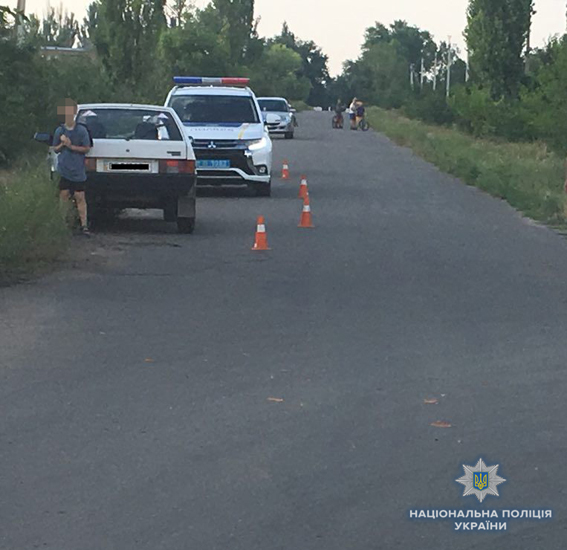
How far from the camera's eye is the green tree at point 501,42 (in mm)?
56344

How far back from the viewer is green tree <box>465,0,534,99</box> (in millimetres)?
56344

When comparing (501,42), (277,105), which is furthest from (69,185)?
(277,105)

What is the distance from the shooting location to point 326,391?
8719mm

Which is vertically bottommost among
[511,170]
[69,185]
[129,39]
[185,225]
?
[511,170]

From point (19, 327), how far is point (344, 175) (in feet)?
75.6

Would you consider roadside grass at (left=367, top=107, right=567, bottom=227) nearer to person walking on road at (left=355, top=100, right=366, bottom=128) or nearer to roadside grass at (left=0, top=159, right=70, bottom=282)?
roadside grass at (left=0, top=159, right=70, bottom=282)

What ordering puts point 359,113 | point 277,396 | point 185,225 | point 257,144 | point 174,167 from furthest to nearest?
point 359,113
point 257,144
point 185,225
point 174,167
point 277,396

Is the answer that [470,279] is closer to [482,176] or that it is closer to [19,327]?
[19,327]

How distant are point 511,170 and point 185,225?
Result: 48.9ft

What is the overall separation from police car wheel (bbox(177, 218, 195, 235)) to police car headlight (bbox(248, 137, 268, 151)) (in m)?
6.18

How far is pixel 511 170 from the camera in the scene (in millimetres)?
31938

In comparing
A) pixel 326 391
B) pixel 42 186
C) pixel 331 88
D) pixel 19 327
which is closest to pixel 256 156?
pixel 42 186

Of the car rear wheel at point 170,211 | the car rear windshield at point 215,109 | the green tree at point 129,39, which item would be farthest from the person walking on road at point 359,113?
the car rear wheel at point 170,211

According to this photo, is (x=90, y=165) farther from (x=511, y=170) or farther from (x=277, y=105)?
(x=277, y=105)
